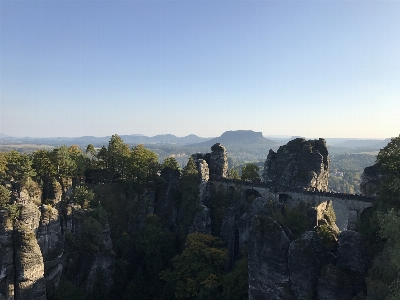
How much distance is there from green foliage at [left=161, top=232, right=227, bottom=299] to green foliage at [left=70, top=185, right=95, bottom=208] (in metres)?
15.8

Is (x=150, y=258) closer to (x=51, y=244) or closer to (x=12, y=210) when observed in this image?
(x=51, y=244)

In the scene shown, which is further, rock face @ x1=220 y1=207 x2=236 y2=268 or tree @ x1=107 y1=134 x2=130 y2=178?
tree @ x1=107 y1=134 x2=130 y2=178

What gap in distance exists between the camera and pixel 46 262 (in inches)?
1551

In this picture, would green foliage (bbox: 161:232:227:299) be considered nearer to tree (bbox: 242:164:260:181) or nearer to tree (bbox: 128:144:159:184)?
tree (bbox: 128:144:159:184)

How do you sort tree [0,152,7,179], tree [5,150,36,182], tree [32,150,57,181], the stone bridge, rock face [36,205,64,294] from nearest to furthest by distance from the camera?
1. rock face [36,205,64,294]
2. the stone bridge
3. tree [5,150,36,182]
4. tree [0,152,7,179]
5. tree [32,150,57,181]

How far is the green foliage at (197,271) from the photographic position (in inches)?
1438

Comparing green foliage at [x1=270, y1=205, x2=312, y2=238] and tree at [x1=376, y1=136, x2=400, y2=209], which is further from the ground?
tree at [x1=376, y1=136, x2=400, y2=209]

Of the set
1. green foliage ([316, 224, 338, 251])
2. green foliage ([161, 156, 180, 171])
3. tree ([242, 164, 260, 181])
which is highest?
green foliage ([161, 156, 180, 171])

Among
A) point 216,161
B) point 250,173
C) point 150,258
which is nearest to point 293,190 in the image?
point 250,173

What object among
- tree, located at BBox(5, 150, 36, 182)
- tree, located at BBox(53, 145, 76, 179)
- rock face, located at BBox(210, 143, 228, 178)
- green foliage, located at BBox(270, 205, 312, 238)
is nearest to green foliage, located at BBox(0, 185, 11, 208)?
tree, located at BBox(5, 150, 36, 182)

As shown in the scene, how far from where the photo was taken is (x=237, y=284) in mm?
33594

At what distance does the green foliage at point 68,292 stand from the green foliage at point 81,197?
36.6 feet

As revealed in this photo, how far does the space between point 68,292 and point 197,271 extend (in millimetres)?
16309

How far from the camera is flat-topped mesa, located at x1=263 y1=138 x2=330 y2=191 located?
149 ft
